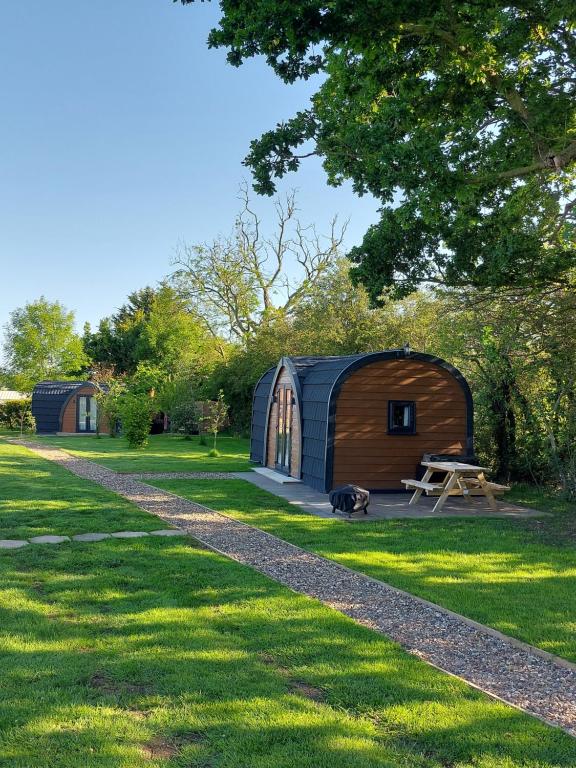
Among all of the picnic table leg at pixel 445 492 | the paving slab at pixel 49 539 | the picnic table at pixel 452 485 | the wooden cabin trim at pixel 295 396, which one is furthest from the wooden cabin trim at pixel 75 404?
the paving slab at pixel 49 539

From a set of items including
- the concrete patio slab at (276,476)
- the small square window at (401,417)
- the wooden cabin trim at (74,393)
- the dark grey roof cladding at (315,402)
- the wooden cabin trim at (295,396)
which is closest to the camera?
the dark grey roof cladding at (315,402)

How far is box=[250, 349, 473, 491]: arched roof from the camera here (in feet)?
46.6

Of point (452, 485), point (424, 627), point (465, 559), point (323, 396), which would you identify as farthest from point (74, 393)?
point (424, 627)

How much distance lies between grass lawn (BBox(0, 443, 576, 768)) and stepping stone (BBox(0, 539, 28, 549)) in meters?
1.36

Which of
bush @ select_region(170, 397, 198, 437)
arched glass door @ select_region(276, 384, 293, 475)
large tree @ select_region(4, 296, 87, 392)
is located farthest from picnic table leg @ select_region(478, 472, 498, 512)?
large tree @ select_region(4, 296, 87, 392)

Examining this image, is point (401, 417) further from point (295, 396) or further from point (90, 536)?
point (90, 536)

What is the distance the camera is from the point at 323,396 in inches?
574

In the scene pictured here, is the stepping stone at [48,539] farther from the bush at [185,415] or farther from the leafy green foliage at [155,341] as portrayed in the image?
the leafy green foliage at [155,341]

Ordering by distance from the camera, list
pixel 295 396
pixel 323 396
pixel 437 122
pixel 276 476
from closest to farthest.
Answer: pixel 437 122
pixel 323 396
pixel 295 396
pixel 276 476

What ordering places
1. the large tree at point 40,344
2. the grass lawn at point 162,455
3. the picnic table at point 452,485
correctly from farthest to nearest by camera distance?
the large tree at point 40,344 → the grass lawn at point 162,455 → the picnic table at point 452,485

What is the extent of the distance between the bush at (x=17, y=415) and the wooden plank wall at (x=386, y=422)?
26.5 meters

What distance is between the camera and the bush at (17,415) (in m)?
37.3

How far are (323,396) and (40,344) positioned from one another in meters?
37.7

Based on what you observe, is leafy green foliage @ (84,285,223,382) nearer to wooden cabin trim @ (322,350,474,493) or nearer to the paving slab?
wooden cabin trim @ (322,350,474,493)
